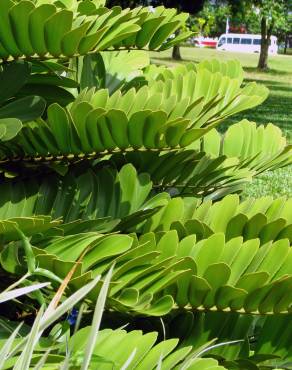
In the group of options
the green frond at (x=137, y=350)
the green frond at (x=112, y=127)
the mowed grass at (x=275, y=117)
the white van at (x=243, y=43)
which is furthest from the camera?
the white van at (x=243, y=43)

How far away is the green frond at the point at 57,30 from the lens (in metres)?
1.38

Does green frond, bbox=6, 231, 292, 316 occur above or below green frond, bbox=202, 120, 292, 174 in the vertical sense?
below

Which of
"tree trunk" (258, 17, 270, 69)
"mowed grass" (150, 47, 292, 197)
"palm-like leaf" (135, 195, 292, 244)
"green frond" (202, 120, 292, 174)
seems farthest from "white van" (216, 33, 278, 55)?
"palm-like leaf" (135, 195, 292, 244)

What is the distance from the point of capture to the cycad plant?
1.33m

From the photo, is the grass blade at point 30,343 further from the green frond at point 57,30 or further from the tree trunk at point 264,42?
the tree trunk at point 264,42

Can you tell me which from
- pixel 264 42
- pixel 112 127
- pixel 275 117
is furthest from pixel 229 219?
pixel 264 42

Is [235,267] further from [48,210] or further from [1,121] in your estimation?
[1,121]

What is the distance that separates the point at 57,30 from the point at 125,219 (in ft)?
1.42

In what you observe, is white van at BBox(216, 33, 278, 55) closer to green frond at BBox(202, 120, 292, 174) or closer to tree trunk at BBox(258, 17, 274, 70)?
tree trunk at BBox(258, 17, 274, 70)

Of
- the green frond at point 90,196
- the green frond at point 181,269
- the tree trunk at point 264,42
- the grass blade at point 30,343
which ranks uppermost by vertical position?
the grass blade at point 30,343

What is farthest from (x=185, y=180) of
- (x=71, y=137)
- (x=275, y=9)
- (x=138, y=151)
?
(x=275, y=9)

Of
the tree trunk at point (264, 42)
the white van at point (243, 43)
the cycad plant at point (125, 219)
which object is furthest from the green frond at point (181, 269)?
the white van at point (243, 43)

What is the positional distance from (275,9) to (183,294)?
26.7 m

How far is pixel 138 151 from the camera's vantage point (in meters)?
1.69
